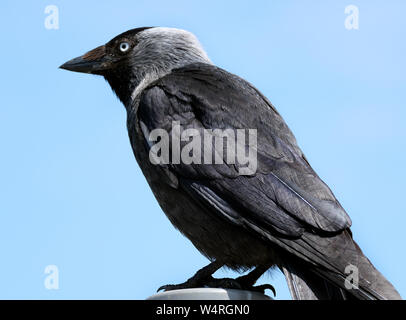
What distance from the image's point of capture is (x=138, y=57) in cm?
741

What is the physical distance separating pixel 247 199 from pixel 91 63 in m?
2.90

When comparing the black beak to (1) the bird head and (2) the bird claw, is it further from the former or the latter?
(2) the bird claw

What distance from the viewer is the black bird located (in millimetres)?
5105

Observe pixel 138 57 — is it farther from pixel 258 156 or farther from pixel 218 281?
pixel 218 281

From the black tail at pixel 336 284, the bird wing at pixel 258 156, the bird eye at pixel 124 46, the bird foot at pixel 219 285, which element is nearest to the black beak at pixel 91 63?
the bird eye at pixel 124 46

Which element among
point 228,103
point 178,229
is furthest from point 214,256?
point 228,103

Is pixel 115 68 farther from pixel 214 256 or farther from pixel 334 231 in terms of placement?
pixel 334 231

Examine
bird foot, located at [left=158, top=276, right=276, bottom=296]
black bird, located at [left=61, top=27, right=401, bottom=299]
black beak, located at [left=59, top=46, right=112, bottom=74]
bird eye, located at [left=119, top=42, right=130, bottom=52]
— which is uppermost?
bird eye, located at [left=119, top=42, right=130, bottom=52]

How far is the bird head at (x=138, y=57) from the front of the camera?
7.27 meters

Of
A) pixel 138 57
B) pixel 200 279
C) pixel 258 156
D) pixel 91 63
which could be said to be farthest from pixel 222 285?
pixel 91 63

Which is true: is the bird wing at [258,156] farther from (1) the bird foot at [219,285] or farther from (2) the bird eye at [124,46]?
(2) the bird eye at [124,46]

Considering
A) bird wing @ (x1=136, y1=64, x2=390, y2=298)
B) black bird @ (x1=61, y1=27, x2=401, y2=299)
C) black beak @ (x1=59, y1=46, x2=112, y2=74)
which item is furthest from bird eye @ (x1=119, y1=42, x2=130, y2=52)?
bird wing @ (x1=136, y1=64, x2=390, y2=298)

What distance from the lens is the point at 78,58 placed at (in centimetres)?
754

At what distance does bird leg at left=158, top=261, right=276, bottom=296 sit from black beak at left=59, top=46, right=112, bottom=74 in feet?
9.17
